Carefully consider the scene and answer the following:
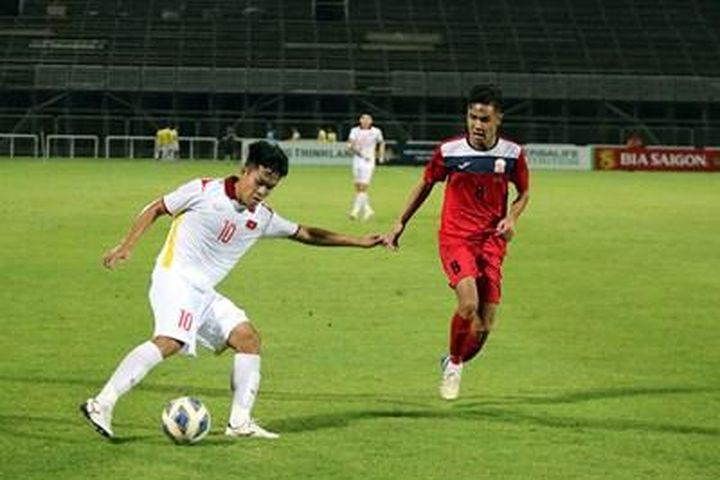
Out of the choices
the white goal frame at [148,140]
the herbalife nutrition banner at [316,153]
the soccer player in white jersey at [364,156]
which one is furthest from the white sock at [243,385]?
the white goal frame at [148,140]

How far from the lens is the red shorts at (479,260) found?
38.9 feet

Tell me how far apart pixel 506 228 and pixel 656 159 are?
60.2 meters

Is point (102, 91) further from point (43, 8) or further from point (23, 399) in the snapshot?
point (23, 399)

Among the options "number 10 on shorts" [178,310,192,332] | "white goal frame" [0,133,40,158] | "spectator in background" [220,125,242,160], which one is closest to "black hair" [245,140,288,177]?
"number 10 on shorts" [178,310,192,332]

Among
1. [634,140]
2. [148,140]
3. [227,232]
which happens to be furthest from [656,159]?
[227,232]

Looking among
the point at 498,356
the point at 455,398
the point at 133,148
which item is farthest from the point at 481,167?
the point at 133,148

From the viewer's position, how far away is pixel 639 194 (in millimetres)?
46000

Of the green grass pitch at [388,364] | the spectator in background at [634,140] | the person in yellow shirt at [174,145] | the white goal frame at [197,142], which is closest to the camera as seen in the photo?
the green grass pitch at [388,364]

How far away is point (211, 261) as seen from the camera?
10070mm

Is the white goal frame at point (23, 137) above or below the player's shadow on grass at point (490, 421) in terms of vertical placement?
above

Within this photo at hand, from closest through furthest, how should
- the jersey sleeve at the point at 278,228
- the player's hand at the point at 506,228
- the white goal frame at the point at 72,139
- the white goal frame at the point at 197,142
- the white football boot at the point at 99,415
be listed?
the white football boot at the point at 99,415 < the jersey sleeve at the point at 278,228 < the player's hand at the point at 506,228 < the white goal frame at the point at 72,139 < the white goal frame at the point at 197,142

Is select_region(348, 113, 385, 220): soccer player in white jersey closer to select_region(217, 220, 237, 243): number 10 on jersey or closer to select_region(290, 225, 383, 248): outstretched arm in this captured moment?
select_region(290, 225, 383, 248): outstretched arm

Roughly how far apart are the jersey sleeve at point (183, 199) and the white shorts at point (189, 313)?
15.5 inches

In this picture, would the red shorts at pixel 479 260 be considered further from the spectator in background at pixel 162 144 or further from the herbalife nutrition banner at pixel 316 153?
the spectator in background at pixel 162 144
